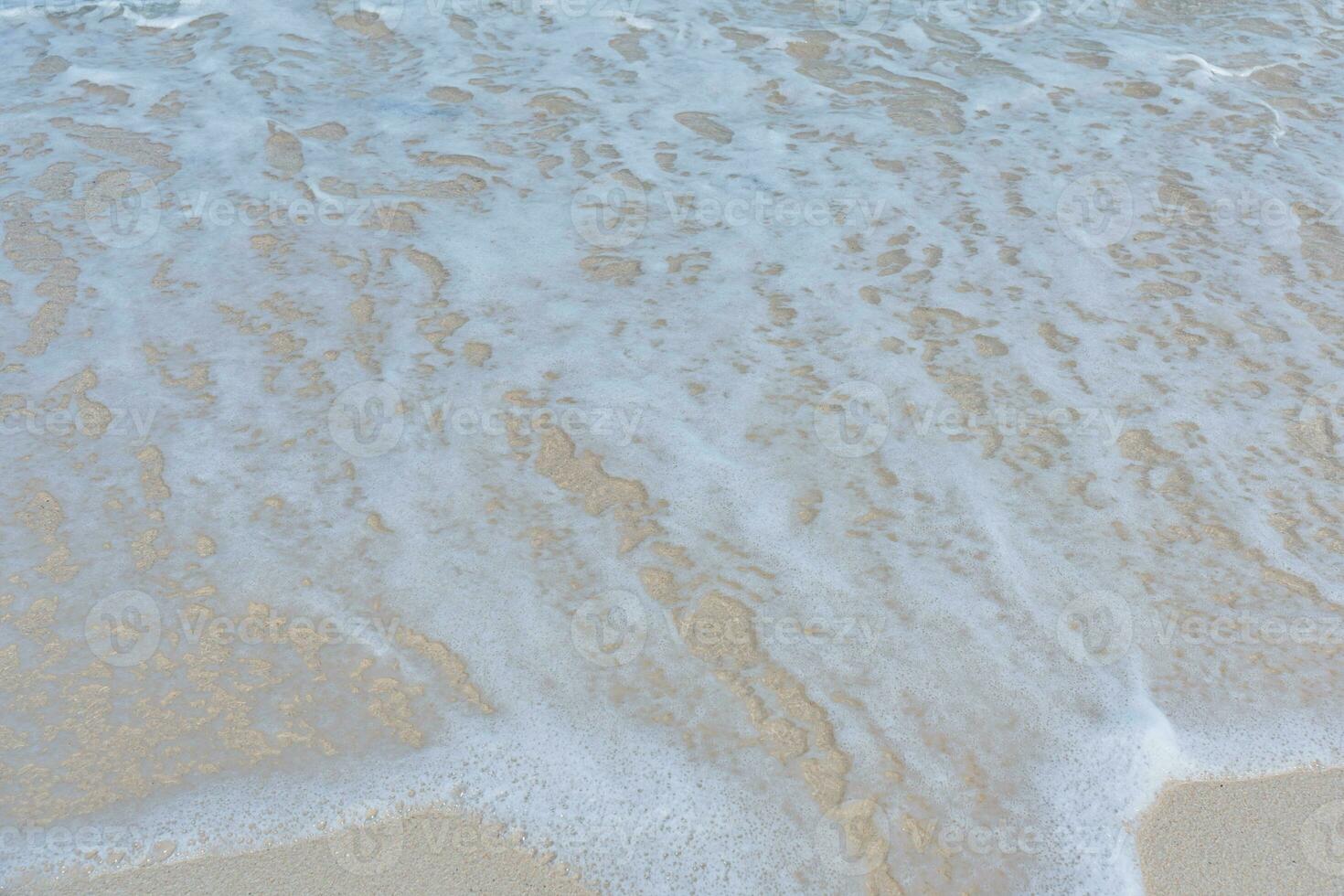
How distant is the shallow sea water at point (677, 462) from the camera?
2.48 m

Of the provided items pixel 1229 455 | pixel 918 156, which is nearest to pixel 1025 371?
pixel 1229 455

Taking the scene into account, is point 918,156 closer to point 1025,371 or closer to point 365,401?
point 1025,371

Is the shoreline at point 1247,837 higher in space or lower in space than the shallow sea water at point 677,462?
higher

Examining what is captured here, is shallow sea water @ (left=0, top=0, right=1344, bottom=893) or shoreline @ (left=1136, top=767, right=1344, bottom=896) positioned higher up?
shoreline @ (left=1136, top=767, right=1344, bottom=896)

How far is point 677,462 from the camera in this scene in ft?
11.2

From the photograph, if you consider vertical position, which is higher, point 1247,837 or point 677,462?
point 1247,837

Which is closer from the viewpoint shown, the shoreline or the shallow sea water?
the shoreline

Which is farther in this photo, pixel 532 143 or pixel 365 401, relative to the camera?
pixel 532 143

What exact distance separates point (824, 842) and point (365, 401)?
83.5 inches

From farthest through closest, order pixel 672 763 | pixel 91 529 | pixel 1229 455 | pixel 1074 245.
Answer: pixel 1074 245
pixel 1229 455
pixel 91 529
pixel 672 763

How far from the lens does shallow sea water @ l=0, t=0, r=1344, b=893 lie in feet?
8.13

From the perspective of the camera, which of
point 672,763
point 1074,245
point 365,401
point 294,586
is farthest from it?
point 1074,245

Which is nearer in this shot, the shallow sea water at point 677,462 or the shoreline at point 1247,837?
the shoreline at point 1247,837

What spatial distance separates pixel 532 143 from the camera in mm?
5352
